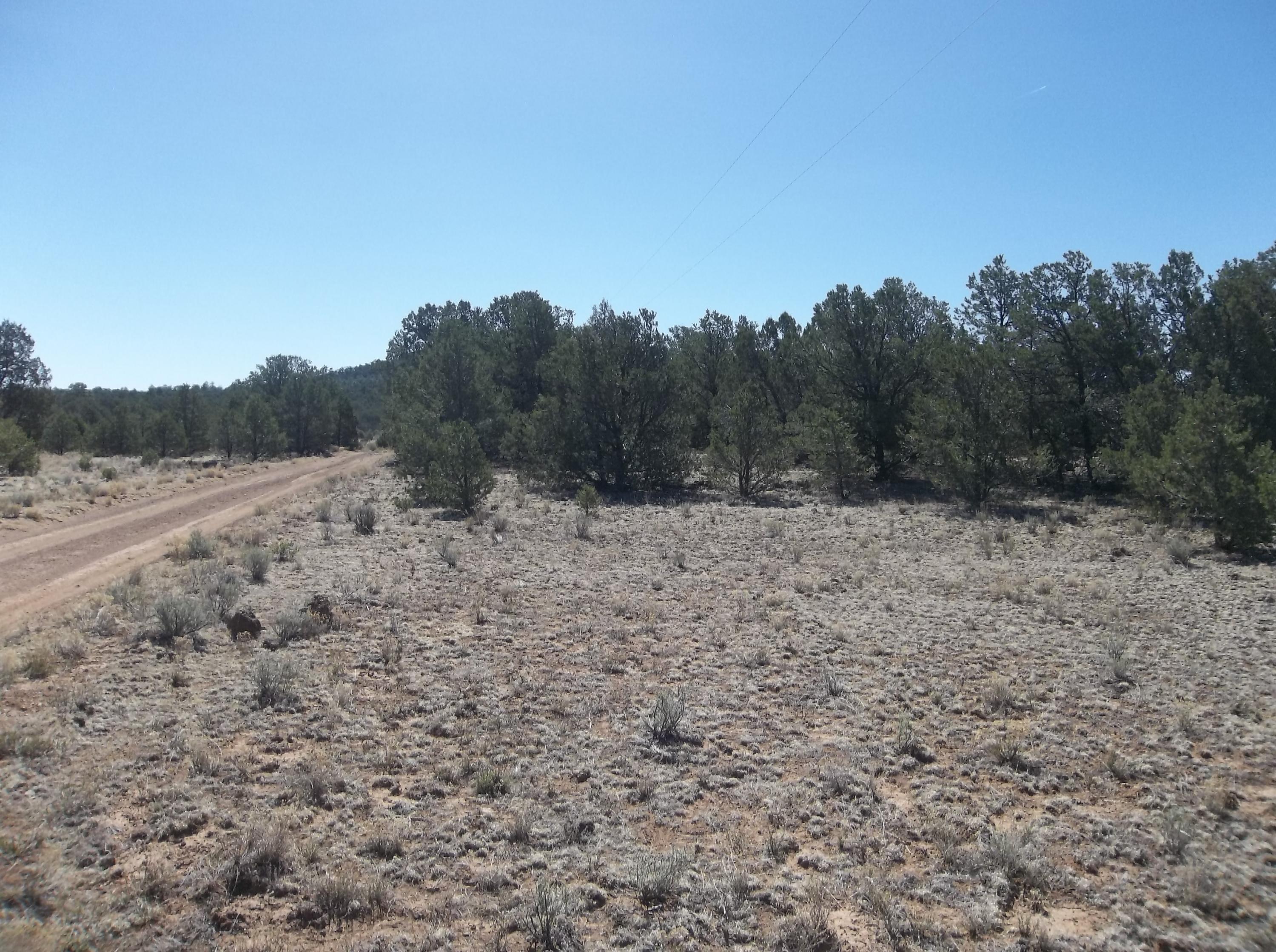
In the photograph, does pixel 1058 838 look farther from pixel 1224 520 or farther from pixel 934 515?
pixel 934 515

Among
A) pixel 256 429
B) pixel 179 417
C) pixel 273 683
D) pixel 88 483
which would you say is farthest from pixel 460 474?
pixel 179 417

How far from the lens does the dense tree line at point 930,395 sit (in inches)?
998


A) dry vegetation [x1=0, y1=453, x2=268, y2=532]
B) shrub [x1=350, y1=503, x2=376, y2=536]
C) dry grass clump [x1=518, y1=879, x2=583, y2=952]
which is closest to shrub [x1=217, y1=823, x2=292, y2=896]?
dry grass clump [x1=518, y1=879, x2=583, y2=952]

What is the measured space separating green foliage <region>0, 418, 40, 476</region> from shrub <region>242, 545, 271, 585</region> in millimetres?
24528

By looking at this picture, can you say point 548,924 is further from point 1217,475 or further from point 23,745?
point 1217,475

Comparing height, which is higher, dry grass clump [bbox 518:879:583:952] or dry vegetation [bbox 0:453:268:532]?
dry vegetation [bbox 0:453:268:532]

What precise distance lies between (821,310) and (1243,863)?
29998 millimetres

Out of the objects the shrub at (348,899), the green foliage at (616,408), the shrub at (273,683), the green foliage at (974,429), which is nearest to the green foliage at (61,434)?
the green foliage at (616,408)

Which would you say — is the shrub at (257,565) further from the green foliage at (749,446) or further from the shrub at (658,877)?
the green foliage at (749,446)

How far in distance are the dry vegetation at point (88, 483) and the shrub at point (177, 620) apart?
45.1 ft

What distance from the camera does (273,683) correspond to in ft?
26.1

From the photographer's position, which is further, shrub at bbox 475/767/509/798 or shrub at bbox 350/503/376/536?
shrub at bbox 350/503/376/536

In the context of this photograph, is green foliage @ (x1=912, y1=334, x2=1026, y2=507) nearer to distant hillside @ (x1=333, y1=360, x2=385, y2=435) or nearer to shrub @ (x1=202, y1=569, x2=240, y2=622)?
shrub @ (x1=202, y1=569, x2=240, y2=622)

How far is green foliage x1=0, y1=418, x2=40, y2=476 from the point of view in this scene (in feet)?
Result: 99.6
